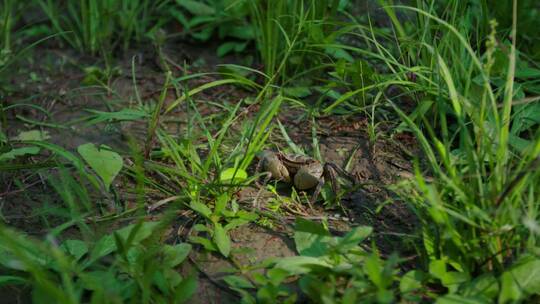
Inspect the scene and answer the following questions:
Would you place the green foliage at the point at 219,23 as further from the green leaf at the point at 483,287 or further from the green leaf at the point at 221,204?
the green leaf at the point at 483,287

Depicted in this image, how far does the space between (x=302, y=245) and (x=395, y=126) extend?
3.14 feet

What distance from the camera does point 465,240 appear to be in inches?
84.9

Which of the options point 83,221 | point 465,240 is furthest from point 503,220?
point 83,221

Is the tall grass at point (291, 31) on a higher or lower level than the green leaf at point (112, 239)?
higher

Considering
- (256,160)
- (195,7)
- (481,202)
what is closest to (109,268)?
(256,160)

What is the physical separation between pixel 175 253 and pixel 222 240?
17 cm

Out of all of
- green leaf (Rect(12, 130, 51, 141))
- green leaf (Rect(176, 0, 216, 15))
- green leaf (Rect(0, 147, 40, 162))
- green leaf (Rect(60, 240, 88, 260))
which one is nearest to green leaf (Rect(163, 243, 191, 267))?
green leaf (Rect(60, 240, 88, 260))

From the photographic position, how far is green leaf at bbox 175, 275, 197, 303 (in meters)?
2.11

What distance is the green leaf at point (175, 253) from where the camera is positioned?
2287 mm

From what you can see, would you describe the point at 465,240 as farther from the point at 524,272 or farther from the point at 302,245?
the point at 302,245

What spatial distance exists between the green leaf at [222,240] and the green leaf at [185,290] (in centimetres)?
23

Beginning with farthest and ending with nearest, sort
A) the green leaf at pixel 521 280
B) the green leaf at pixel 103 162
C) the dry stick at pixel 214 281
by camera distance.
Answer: the green leaf at pixel 103 162 → the dry stick at pixel 214 281 → the green leaf at pixel 521 280

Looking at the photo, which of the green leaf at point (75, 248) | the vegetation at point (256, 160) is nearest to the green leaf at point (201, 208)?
the vegetation at point (256, 160)

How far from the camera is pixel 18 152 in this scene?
2773 millimetres
